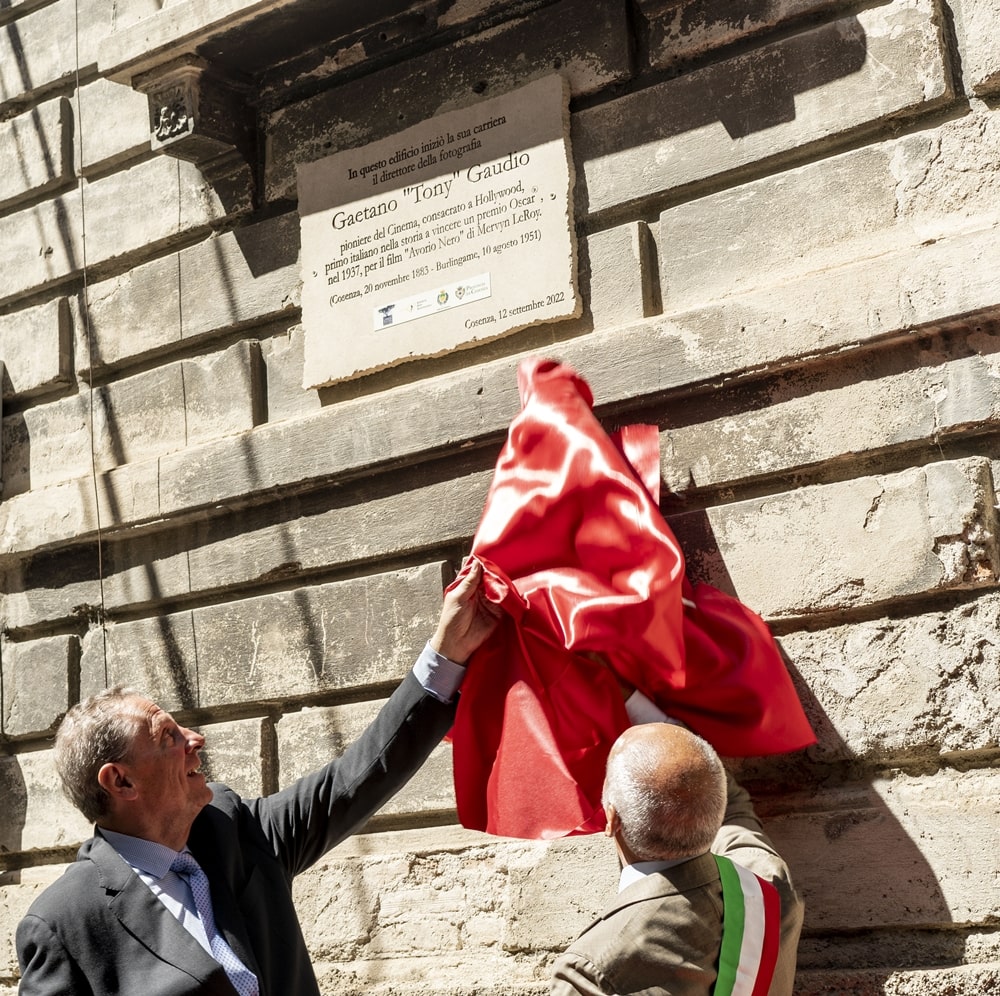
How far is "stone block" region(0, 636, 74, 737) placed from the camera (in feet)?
17.8

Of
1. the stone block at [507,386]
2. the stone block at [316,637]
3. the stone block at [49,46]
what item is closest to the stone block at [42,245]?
the stone block at [49,46]

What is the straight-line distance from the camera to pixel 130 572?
5328mm

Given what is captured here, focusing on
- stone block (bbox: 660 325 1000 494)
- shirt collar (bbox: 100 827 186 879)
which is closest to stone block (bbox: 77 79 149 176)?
stone block (bbox: 660 325 1000 494)

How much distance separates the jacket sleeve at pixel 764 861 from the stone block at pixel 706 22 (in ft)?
7.14

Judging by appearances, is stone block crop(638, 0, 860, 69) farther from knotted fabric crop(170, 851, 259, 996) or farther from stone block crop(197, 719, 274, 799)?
knotted fabric crop(170, 851, 259, 996)

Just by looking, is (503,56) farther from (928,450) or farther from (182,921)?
(182,921)

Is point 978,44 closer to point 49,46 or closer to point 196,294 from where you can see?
point 196,294

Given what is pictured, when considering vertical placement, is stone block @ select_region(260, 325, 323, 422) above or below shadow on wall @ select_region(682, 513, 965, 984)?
above

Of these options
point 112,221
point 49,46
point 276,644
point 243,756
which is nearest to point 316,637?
point 276,644

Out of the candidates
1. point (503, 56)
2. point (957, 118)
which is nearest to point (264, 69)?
point (503, 56)

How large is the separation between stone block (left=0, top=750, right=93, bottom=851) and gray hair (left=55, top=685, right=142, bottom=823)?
2006mm

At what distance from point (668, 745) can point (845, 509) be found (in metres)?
1.20

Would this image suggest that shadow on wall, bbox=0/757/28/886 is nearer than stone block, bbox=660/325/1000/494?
No

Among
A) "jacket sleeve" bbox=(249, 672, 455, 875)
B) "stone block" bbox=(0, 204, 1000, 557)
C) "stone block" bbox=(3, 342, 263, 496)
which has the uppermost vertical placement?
"stone block" bbox=(3, 342, 263, 496)
